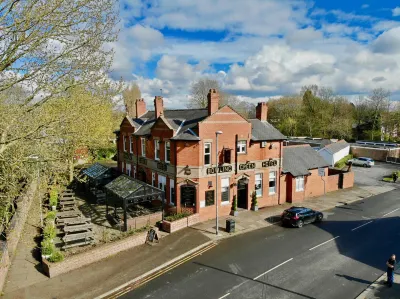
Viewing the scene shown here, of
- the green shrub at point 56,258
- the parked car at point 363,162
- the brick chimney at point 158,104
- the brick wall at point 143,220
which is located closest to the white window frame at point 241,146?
the brick chimney at point 158,104

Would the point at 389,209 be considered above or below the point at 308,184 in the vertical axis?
below

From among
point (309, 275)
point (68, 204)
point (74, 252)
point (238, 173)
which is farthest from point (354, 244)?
point (68, 204)

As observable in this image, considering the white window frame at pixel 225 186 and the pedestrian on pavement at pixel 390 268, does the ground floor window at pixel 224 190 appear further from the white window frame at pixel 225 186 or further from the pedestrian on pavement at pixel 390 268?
the pedestrian on pavement at pixel 390 268

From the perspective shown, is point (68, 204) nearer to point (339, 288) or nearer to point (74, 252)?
point (74, 252)

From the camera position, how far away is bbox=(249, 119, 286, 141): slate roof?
2631 centimetres

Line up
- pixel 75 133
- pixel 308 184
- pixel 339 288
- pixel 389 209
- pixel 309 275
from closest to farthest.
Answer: pixel 75 133, pixel 339 288, pixel 309 275, pixel 389 209, pixel 308 184

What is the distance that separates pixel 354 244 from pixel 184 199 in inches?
499

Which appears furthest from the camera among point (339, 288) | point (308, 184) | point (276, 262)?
point (308, 184)

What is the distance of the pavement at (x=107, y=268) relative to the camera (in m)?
14.3

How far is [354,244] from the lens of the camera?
1942 centimetres

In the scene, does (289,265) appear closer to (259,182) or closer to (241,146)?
(259,182)

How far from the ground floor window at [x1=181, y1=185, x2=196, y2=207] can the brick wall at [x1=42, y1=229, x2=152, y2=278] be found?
16.0 feet

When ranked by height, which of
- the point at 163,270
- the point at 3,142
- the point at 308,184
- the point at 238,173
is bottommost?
the point at 163,270

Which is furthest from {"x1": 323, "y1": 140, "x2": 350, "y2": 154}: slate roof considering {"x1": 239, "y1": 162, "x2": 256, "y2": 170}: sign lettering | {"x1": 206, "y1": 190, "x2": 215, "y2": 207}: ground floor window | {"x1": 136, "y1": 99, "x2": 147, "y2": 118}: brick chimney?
{"x1": 206, "y1": 190, "x2": 215, "y2": 207}: ground floor window
